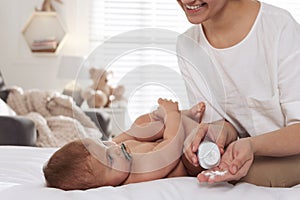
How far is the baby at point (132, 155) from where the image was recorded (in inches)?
48.3

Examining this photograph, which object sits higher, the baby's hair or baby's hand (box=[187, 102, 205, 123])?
baby's hand (box=[187, 102, 205, 123])

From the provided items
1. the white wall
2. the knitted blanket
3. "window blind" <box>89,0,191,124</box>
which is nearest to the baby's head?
"window blind" <box>89,0,191,124</box>

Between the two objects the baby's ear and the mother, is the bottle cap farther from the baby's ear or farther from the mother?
the baby's ear

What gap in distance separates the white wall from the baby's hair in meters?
4.18

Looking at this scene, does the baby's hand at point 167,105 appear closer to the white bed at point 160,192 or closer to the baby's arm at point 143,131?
the baby's arm at point 143,131

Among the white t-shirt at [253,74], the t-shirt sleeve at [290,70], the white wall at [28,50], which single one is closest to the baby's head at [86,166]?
the white t-shirt at [253,74]

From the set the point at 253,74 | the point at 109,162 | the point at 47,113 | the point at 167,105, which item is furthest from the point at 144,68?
the point at 47,113

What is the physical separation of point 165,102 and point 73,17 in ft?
13.8

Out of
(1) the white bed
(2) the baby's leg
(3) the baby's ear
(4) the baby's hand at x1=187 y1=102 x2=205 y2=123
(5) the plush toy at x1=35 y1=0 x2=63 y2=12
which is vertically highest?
(4) the baby's hand at x1=187 y1=102 x2=205 y2=123

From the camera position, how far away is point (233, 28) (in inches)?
58.1

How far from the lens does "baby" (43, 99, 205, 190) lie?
4.03 ft

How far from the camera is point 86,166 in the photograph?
1.24 metres

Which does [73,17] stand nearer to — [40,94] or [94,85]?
[40,94]

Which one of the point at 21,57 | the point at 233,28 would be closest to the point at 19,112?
the point at 21,57
